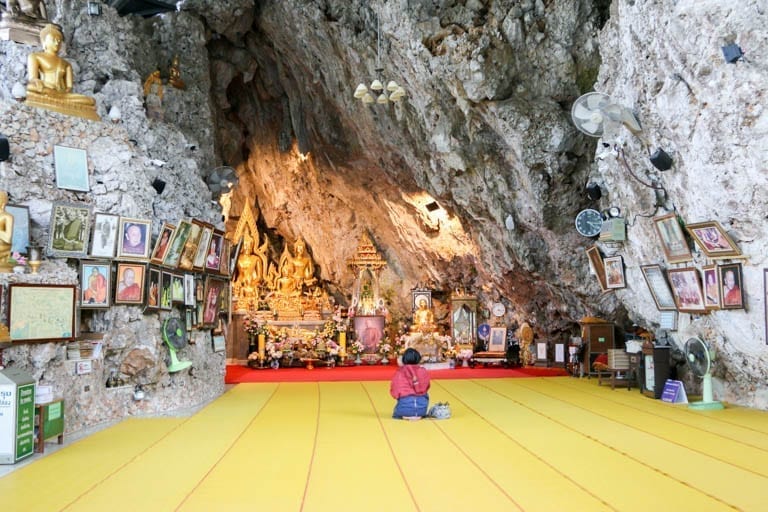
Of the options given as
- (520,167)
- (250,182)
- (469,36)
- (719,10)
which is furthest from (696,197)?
(250,182)

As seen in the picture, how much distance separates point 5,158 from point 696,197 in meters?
9.94

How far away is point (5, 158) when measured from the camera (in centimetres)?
1001

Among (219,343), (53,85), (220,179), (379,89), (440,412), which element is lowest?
(440,412)

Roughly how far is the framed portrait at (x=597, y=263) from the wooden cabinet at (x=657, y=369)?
1.89 metres

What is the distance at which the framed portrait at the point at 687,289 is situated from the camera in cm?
1082

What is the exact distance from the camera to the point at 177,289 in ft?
38.8

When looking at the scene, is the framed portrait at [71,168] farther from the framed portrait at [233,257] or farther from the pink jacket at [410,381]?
the pink jacket at [410,381]

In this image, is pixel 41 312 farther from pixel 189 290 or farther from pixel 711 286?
pixel 711 286

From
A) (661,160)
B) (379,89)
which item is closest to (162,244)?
(379,89)

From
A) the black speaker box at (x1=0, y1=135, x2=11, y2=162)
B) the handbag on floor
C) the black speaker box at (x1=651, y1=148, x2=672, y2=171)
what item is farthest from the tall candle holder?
Result: the black speaker box at (x1=651, y1=148, x2=672, y2=171)

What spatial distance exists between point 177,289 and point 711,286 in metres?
8.57

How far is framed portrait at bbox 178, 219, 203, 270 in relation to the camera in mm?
11938

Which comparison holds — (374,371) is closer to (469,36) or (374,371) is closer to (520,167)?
(520,167)

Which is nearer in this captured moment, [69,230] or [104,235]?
[69,230]
